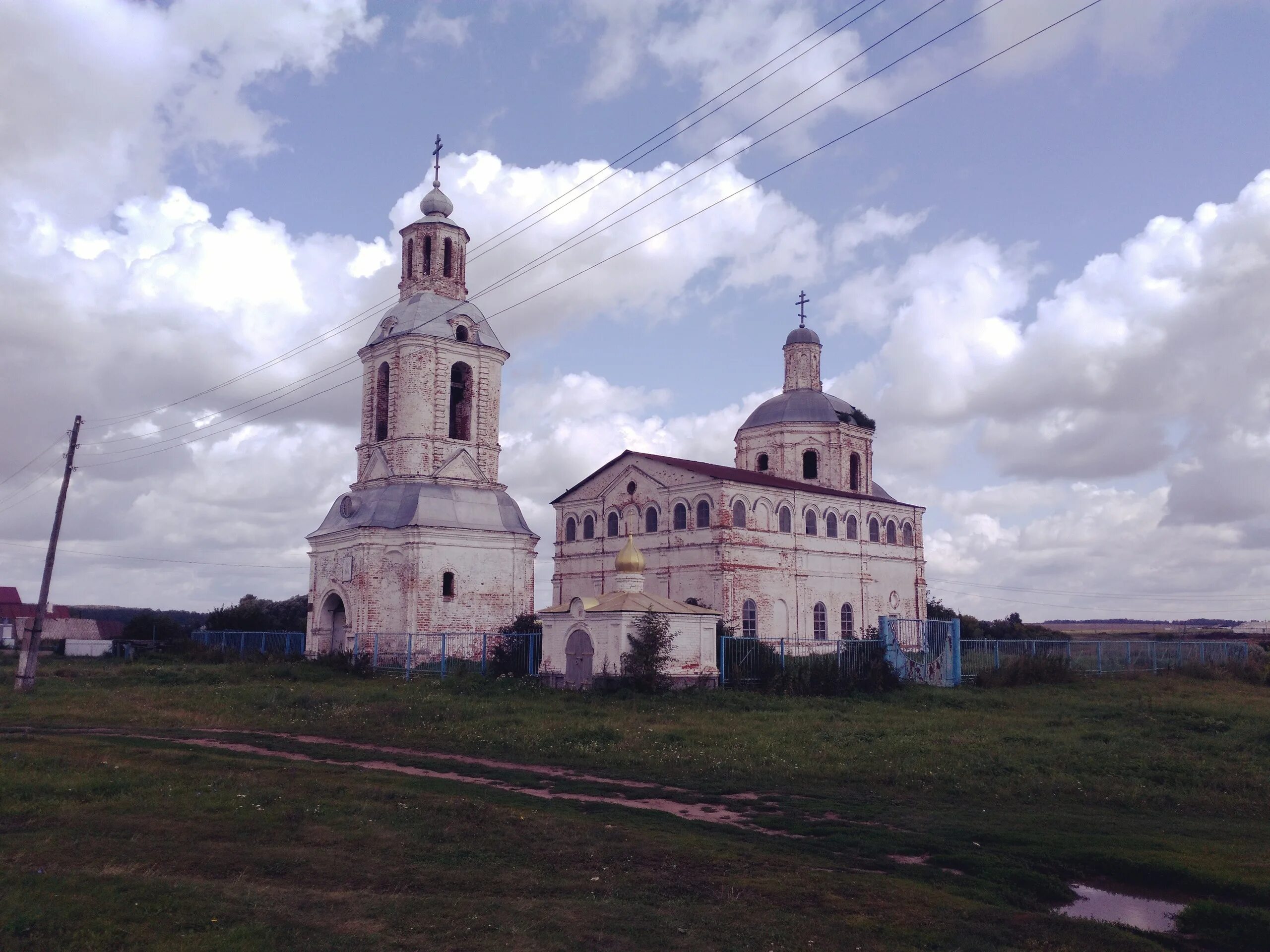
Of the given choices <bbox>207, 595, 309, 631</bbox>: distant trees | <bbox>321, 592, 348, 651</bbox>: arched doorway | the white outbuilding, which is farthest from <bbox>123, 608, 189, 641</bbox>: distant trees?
the white outbuilding

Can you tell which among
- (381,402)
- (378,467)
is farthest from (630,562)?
(381,402)

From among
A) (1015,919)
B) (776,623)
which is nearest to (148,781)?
(1015,919)

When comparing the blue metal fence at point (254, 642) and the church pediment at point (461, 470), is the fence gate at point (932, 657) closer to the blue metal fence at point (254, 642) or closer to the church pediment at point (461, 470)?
the church pediment at point (461, 470)

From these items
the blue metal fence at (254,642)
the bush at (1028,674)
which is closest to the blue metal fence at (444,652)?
the blue metal fence at (254,642)

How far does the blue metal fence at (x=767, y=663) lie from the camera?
25.1m

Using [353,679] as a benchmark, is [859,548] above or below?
above

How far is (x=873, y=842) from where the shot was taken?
1002 centimetres

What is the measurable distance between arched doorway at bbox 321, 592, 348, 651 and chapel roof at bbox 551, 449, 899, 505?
9.35m

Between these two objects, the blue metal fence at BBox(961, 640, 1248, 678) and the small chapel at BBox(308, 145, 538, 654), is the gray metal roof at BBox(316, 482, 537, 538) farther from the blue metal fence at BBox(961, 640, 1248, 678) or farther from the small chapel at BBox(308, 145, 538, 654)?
the blue metal fence at BBox(961, 640, 1248, 678)

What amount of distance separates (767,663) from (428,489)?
13.1m

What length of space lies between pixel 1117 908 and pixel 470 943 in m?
5.36

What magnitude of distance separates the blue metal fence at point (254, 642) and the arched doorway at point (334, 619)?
175 centimetres

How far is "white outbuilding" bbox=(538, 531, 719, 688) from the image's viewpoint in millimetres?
23500

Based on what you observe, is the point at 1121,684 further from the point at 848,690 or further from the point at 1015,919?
the point at 1015,919
